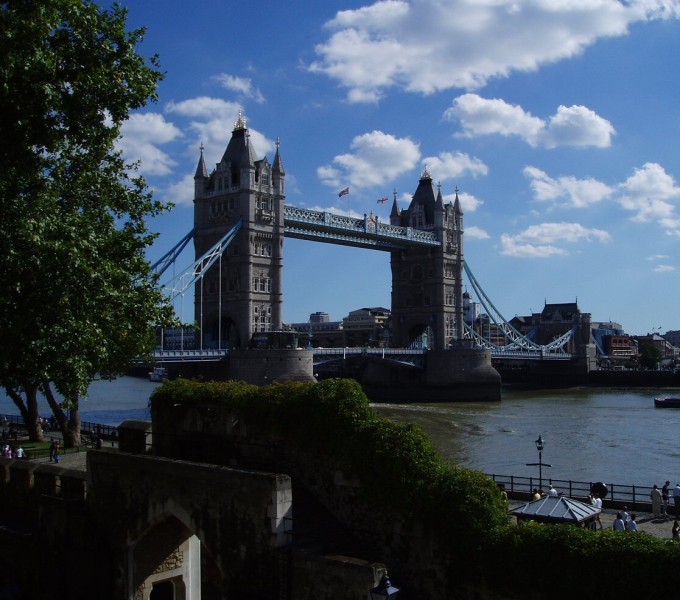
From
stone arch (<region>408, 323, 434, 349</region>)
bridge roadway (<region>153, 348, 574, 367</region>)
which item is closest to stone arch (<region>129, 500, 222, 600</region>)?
bridge roadway (<region>153, 348, 574, 367</region>)

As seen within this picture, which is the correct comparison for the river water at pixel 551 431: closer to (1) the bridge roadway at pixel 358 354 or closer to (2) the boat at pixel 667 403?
(2) the boat at pixel 667 403

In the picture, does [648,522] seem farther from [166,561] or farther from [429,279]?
[429,279]

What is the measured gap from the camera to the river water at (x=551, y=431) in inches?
1356

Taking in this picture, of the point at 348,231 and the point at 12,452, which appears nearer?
the point at 12,452

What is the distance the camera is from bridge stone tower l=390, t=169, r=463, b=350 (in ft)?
316

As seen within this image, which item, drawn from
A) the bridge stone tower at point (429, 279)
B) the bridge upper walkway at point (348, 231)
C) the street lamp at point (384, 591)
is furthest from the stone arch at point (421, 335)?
the street lamp at point (384, 591)

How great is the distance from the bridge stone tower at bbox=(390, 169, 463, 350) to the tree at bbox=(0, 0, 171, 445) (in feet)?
261

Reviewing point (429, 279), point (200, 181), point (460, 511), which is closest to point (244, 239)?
point (200, 181)

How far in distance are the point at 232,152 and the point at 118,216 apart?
54.5 m

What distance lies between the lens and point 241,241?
7025cm

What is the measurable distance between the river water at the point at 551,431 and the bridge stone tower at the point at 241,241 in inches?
440

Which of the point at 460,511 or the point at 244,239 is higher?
the point at 244,239

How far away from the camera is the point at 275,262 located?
72.0 m

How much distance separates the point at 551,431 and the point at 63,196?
39.5 meters
